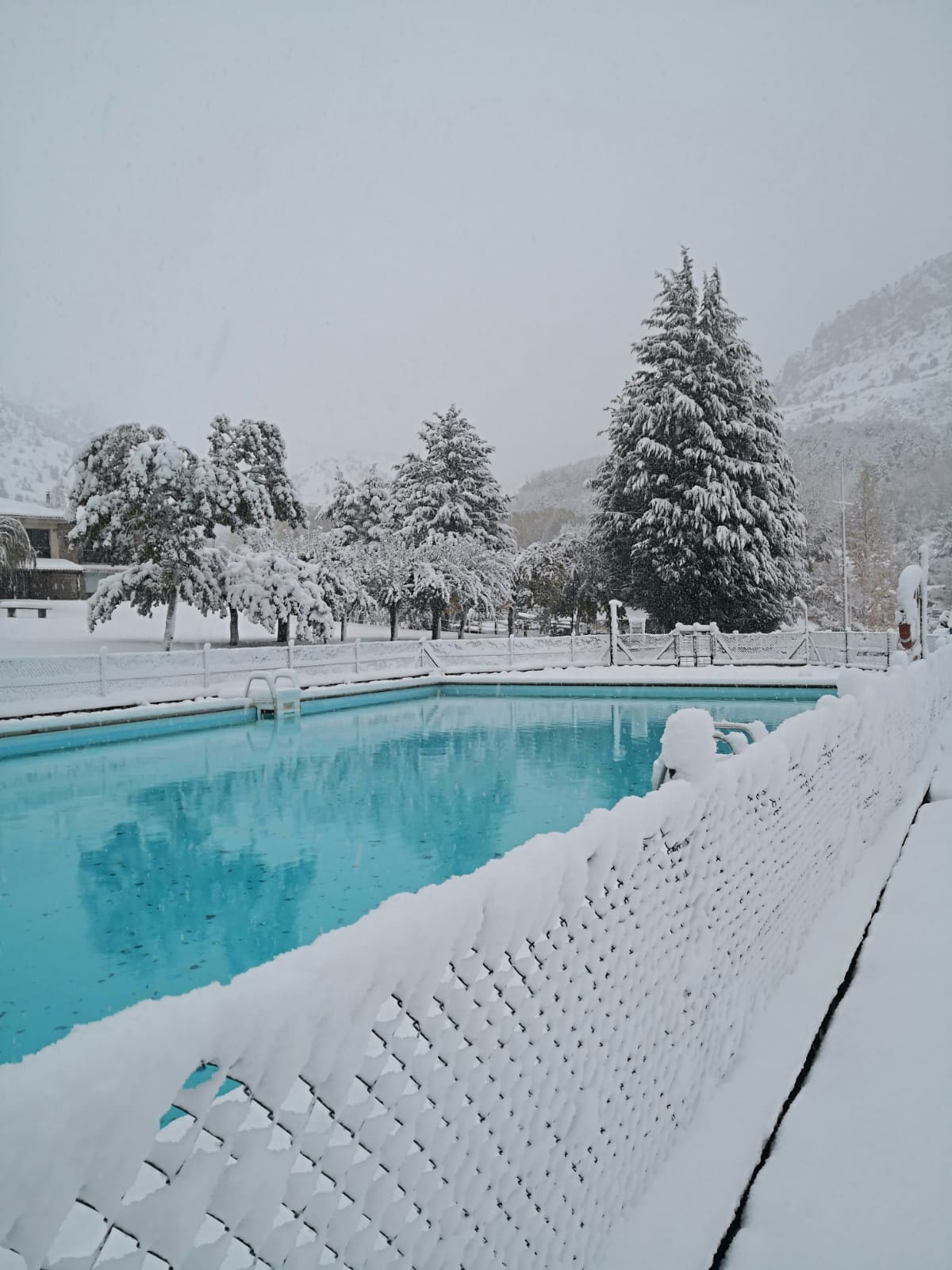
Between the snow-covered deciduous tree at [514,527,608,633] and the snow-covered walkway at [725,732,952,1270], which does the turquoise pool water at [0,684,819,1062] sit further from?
the snow-covered deciduous tree at [514,527,608,633]

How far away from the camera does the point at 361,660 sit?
19469 mm

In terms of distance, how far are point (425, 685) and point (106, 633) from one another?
13926 mm

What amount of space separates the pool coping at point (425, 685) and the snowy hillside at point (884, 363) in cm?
7068

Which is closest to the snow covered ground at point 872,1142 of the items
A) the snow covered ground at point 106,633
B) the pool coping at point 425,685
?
the pool coping at point 425,685

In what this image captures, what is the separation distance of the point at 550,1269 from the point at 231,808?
291 inches

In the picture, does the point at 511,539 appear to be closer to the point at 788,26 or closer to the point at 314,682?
the point at 314,682

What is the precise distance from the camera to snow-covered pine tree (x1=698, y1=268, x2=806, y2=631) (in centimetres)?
2608

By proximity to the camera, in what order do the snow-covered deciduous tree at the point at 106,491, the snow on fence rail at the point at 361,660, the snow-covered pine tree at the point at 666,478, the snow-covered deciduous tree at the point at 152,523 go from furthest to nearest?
the snow-covered pine tree at the point at 666,478, the snow-covered deciduous tree at the point at 106,491, the snow-covered deciduous tree at the point at 152,523, the snow on fence rail at the point at 361,660

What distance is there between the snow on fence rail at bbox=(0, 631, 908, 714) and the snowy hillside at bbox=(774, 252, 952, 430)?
66830 millimetres

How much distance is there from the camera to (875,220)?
133m

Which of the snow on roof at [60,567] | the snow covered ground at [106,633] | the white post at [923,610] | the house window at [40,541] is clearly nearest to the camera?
the white post at [923,610]

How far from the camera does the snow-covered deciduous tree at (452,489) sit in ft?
116

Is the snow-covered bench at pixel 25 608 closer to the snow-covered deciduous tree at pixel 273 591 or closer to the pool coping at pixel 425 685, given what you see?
the snow-covered deciduous tree at pixel 273 591

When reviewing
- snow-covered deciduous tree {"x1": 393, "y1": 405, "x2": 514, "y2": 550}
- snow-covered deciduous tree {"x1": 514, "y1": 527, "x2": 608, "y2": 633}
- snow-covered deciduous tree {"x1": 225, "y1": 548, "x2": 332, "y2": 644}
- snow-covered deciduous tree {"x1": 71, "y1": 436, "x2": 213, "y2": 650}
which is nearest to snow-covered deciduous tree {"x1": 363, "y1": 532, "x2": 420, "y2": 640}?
snow-covered deciduous tree {"x1": 514, "y1": 527, "x2": 608, "y2": 633}
